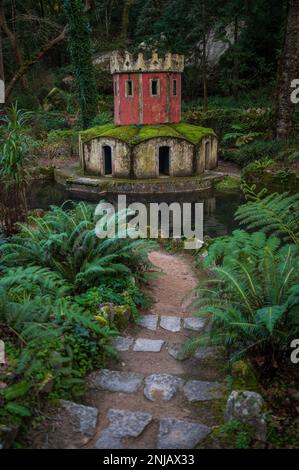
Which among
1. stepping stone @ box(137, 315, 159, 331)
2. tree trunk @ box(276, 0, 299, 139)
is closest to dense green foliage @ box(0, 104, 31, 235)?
stepping stone @ box(137, 315, 159, 331)

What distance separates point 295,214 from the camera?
207 inches

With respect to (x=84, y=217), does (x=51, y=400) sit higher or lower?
lower

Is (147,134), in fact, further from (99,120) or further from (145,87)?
(99,120)

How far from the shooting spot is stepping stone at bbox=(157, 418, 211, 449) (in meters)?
3.16

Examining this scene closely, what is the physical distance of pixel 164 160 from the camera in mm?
20188

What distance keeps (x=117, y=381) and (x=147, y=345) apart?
897mm

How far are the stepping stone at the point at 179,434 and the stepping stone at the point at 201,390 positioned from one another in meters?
0.44

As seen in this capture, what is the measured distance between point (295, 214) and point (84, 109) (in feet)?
65.7

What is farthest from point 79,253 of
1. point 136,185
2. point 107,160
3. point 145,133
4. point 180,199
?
point 107,160

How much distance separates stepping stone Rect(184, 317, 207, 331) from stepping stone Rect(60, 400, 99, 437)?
2130 millimetres

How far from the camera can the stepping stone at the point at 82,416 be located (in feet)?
10.9

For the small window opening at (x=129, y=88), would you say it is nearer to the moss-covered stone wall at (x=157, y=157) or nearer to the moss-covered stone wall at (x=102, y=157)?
the moss-covered stone wall at (x=102, y=157)
